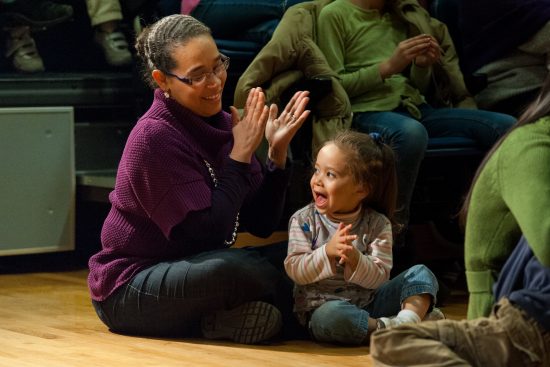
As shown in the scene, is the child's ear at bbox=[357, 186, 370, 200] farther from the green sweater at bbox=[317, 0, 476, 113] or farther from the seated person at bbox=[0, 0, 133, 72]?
the seated person at bbox=[0, 0, 133, 72]

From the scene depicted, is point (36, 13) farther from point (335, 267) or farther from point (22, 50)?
point (335, 267)

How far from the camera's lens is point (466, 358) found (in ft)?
7.25

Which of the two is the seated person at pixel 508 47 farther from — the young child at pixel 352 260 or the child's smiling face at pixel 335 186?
the child's smiling face at pixel 335 186

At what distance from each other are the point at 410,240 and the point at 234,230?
87cm

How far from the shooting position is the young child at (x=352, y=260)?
3.05 meters

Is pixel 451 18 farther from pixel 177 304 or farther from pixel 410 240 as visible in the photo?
pixel 177 304

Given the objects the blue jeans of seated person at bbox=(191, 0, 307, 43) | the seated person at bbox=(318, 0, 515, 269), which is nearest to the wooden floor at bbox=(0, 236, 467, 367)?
the seated person at bbox=(318, 0, 515, 269)

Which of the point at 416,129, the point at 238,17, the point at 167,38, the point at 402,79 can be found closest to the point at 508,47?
the point at 402,79

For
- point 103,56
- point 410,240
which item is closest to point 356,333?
point 410,240

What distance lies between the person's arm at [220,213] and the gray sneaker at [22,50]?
1841 mm

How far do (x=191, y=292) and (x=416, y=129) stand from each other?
1.11m

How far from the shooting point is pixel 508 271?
2.24m

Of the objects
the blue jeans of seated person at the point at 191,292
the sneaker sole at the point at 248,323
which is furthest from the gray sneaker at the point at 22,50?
the sneaker sole at the point at 248,323

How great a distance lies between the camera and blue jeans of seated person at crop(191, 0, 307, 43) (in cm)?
434
